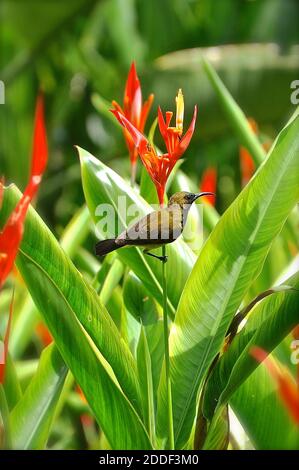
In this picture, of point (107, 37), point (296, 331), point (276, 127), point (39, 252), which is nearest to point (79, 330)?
point (39, 252)

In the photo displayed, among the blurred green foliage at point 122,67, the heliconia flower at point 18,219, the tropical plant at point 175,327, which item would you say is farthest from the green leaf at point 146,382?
the blurred green foliage at point 122,67

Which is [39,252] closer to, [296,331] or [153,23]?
[296,331]

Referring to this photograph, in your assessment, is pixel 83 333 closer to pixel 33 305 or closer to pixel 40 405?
pixel 40 405

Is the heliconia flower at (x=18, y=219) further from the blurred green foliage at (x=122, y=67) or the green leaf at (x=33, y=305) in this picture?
the blurred green foliage at (x=122, y=67)

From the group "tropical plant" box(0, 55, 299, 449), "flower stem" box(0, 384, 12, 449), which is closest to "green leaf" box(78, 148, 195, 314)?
"tropical plant" box(0, 55, 299, 449)

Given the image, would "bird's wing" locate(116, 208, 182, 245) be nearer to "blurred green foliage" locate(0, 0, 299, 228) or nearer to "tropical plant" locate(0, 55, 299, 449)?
"tropical plant" locate(0, 55, 299, 449)
